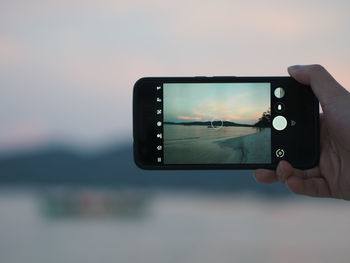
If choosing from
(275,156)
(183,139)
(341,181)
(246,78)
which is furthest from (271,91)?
(341,181)

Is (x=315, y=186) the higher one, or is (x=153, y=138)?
(x=153, y=138)

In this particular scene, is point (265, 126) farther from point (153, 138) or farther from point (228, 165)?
point (153, 138)

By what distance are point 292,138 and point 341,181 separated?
0.28 metres

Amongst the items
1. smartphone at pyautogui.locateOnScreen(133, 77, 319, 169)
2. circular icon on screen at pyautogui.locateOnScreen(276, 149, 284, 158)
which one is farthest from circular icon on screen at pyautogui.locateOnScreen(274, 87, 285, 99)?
circular icon on screen at pyautogui.locateOnScreen(276, 149, 284, 158)

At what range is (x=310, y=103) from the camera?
1307 millimetres

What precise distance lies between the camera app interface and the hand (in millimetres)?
108

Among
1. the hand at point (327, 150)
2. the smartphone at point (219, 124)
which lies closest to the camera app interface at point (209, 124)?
the smartphone at point (219, 124)

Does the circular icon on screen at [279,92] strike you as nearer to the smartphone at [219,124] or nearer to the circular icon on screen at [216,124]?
the smartphone at [219,124]

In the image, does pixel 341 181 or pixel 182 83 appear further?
pixel 341 181

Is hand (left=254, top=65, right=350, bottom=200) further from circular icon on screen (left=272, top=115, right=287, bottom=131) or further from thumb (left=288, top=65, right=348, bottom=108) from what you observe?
circular icon on screen (left=272, top=115, right=287, bottom=131)

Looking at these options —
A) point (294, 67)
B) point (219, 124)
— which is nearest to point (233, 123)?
point (219, 124)

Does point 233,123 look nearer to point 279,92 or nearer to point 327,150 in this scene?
point 279,92

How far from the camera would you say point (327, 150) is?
1.42 m

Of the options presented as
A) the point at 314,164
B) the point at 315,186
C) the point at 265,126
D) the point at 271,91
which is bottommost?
the point at 315,186
